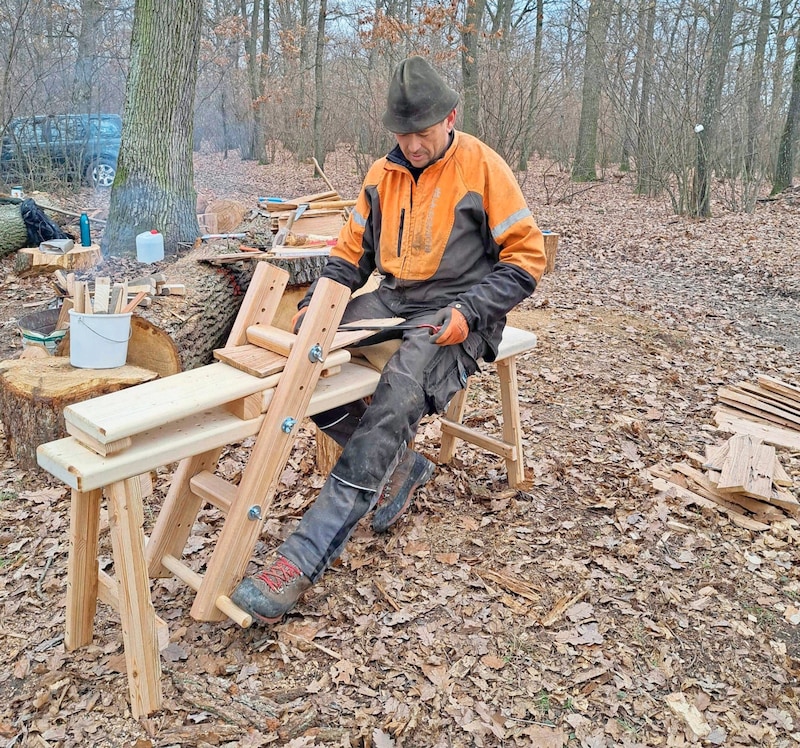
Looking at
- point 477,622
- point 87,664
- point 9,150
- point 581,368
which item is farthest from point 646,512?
point 9,150

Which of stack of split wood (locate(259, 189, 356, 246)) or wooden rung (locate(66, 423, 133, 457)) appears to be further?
stack of split wood (locate(259, 189, 356, 246))

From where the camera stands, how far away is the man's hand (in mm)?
2838

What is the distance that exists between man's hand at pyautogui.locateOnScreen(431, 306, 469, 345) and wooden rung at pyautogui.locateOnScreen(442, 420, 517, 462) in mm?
862

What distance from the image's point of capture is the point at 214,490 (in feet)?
8.53

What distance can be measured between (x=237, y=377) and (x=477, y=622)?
132 centimetres

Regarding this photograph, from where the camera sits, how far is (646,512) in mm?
3430

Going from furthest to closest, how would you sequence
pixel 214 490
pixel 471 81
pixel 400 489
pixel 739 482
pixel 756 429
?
pixel 471 81 → pixel 756 429 → pixel 739 482 → pixel 400 489 → pixel 214 490

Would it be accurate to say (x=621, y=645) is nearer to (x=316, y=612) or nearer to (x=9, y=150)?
(x=316, y=612)

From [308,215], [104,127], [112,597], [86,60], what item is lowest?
[112,597]

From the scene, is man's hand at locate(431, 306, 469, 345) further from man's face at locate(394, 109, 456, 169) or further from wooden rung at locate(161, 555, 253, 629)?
wooden rung at locate(161, 555, 253, 629)

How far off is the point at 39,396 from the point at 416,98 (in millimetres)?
2477

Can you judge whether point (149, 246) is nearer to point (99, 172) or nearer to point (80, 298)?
point (80, 298)

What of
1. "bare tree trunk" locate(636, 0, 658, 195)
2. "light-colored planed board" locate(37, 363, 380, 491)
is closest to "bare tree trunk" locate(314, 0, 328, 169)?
"bare tree trunk" locate(636, 0, 658, 195)

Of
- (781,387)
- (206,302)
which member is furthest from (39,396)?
(781,387)
